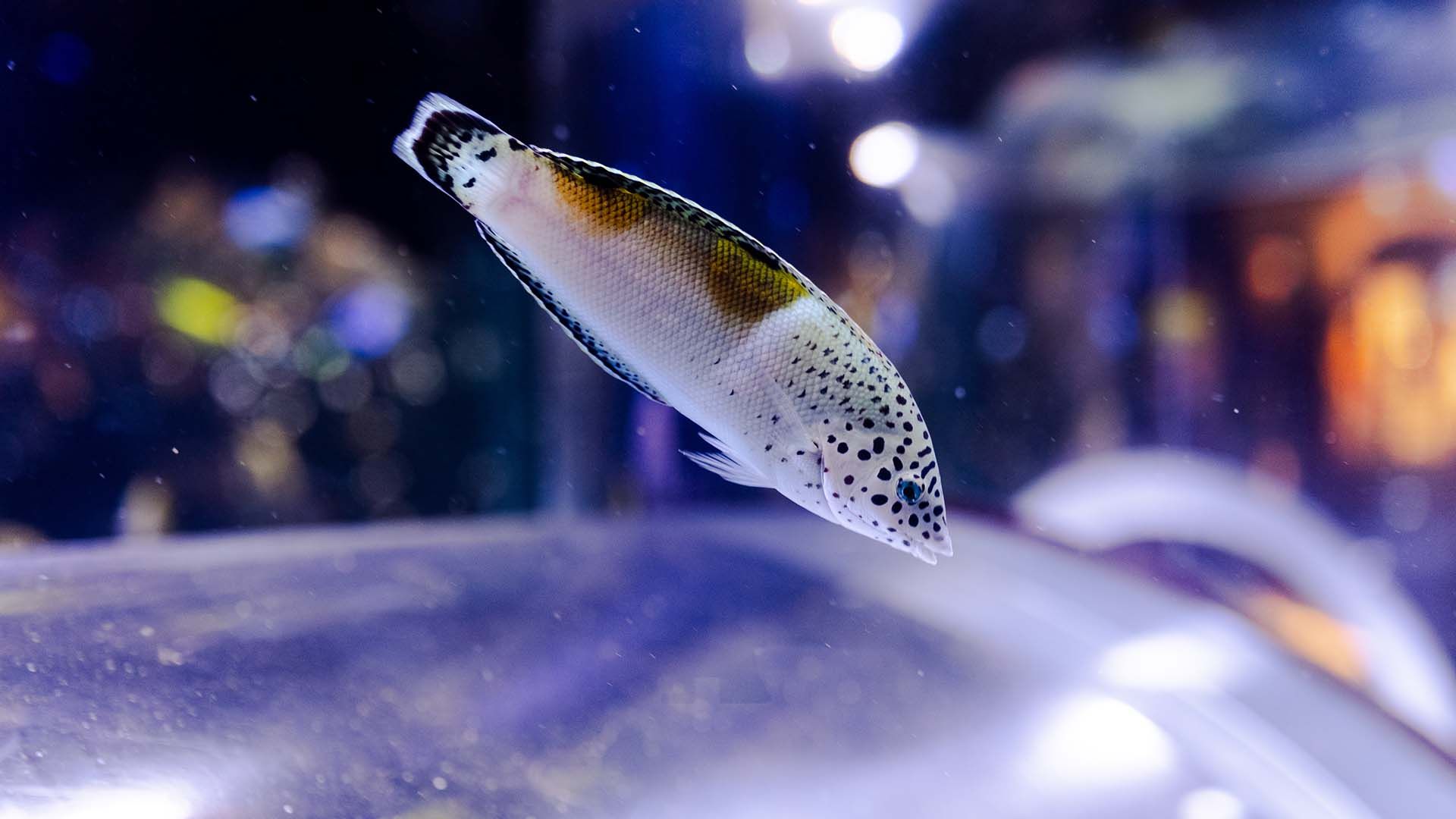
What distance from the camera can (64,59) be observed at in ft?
8.16

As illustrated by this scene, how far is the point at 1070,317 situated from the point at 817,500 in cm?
328

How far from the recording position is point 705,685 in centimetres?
164

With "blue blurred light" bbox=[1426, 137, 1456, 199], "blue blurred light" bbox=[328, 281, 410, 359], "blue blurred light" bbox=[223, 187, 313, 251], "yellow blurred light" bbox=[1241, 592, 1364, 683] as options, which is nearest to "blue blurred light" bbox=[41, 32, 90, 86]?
"blue blurred light" bbox=[223, 187, 313, 251]

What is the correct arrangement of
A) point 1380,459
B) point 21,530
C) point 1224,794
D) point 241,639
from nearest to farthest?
point 1224,794 → point 241,639 → point 21,530 → point 1380,459

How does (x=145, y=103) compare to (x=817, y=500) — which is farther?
(x=145, y=103)

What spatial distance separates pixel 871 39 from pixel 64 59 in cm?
281

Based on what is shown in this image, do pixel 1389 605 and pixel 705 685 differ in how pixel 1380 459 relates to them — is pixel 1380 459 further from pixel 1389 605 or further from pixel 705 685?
pixel 705 685

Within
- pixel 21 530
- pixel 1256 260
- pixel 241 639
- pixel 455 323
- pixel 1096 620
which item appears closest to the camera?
pixel 241 639

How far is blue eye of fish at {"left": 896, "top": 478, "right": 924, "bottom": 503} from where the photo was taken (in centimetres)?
94

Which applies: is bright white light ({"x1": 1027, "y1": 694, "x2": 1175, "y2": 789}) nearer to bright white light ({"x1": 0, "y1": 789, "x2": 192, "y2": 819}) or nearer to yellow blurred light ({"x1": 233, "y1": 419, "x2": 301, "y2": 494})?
bright white light ({"x1": 0, "y1": 789, "x2": 192, "y2": 819})

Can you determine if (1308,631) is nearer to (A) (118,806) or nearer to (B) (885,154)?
(B) (885,154)

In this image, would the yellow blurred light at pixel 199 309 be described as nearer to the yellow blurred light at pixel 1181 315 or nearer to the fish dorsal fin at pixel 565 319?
the fish dorsal fin at pixel 565 319

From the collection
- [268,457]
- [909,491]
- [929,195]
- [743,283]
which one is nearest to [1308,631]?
[909,491]

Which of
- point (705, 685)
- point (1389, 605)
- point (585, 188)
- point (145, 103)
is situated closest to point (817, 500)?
point (585, 188)
